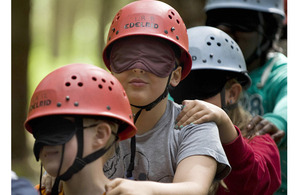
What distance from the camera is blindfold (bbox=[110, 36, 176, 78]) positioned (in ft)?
11.9

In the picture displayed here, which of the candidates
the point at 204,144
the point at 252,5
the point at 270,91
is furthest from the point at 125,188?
the point at 252,5

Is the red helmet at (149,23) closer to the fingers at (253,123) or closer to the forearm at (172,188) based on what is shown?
the forearm at (172,188)

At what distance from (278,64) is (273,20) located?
23.1 inches

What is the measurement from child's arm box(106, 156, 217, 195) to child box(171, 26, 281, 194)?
63 centimetres

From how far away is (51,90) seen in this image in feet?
10.5

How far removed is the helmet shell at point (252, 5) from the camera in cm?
659

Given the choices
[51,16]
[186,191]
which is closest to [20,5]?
[51,16]

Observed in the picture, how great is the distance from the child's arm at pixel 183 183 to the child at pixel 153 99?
22 millimetres

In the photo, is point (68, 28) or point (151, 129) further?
point (68, 28)

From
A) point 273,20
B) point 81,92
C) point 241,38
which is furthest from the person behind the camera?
point 273,20

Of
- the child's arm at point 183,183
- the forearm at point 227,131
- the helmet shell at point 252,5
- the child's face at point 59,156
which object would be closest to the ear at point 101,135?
the child's face at point 59,156

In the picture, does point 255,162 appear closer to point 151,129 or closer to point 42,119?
point 151,129

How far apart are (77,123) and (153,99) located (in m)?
0.72

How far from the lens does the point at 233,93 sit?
4.86 metres
